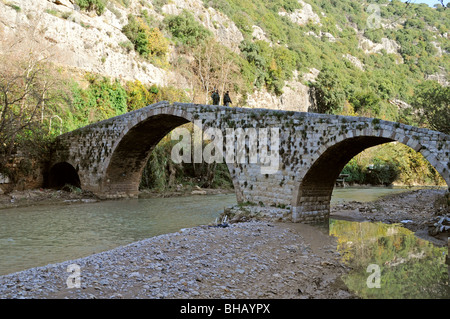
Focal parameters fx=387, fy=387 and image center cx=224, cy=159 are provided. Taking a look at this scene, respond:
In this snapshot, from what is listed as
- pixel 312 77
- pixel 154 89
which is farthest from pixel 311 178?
pixel 312 77

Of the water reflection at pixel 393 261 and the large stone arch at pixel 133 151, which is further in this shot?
the large stone arch at pixel 133 151

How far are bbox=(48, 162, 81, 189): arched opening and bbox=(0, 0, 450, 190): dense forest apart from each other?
143 cm

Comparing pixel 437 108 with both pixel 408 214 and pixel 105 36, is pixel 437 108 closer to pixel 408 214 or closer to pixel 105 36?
pixel 408 214

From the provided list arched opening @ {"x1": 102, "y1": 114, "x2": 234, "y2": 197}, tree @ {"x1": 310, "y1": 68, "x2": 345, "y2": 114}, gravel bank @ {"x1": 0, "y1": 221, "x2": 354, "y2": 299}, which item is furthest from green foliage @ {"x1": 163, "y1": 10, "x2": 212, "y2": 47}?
gravel bank @ {"x1": 0, "y1": 221, "x2": 354, "y2": 299}

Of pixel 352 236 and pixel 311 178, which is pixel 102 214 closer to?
pixel 311 178

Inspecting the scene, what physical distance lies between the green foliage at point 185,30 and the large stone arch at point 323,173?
23351 millimetres

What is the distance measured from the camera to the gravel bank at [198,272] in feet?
16.5

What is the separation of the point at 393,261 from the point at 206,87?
23.2 meters

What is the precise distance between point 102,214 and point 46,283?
902cm

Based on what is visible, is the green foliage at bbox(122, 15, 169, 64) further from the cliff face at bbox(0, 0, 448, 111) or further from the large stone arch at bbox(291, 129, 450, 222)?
the large stone arch at bbox(291, 129, 450, 222)

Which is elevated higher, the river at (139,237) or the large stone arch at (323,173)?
the large stone arch at (323,173)

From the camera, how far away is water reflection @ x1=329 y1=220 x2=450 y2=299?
5.79 metres

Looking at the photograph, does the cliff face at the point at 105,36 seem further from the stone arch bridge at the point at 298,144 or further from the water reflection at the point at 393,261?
the water reflection at the point at 393,261

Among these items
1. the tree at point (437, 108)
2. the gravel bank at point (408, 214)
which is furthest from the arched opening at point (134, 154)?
the tree at point (437, 108)
